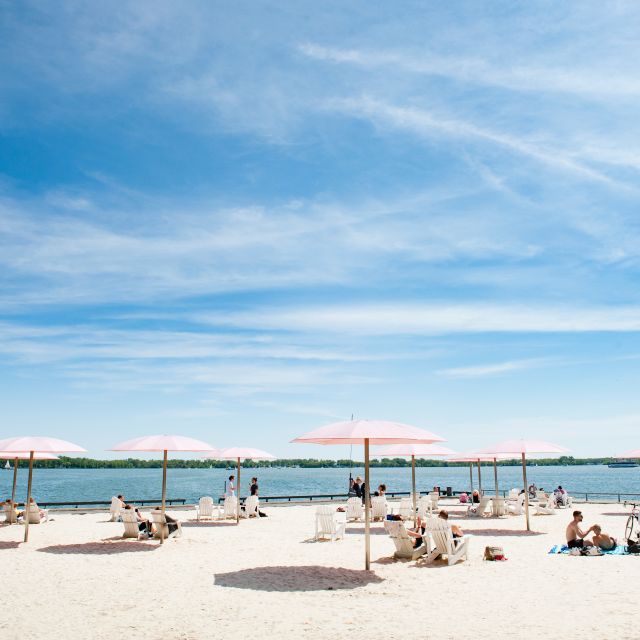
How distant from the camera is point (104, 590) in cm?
933

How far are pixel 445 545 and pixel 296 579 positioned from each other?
3130 mm

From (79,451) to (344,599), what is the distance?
330 inches

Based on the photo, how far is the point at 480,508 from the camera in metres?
21.9

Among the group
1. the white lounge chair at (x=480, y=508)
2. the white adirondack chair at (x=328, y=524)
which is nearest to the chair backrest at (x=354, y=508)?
the white adirondack chair at (x=328, y=524)

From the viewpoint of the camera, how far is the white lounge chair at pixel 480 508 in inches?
859

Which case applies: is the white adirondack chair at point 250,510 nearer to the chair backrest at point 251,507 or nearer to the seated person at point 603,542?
the chair backrest at point 251,507

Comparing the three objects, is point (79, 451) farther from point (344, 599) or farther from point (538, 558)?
point (538, 558)

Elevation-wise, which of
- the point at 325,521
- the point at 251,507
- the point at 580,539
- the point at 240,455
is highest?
the point at 240,455

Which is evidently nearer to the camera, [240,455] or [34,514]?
[34,514]

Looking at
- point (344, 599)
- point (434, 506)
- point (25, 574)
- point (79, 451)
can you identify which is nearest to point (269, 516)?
point (434, 506)

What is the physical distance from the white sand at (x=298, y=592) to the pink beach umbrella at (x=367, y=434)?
159 centimetres

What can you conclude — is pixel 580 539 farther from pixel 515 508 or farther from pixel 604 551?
pixel 515 508

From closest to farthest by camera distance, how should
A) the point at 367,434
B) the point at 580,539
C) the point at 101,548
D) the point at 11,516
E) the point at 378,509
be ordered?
the point at 367,434 < the point at 580,539 < the point at 101,548 < the point at 11,516 < the point at 378,509

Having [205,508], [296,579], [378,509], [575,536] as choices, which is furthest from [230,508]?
[575,536]
